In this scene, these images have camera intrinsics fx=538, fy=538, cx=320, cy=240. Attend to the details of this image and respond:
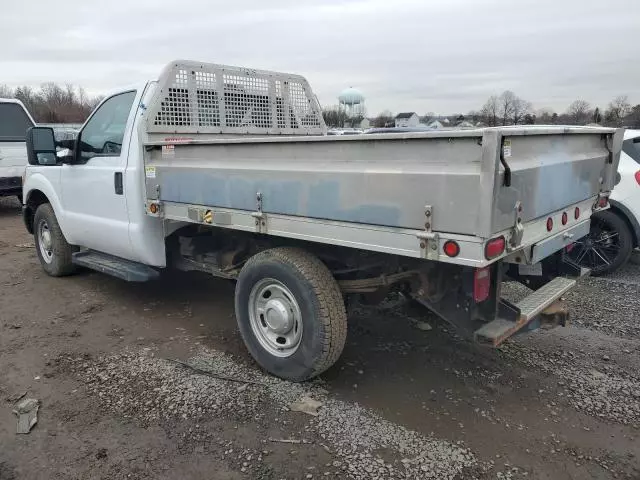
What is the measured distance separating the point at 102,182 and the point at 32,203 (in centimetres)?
224

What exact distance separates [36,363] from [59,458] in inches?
56.6

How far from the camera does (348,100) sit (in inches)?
2355

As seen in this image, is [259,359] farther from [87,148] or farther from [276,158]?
[87,148]

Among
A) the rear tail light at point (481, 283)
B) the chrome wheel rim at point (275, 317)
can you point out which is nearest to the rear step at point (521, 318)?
the rear tail light at point (481, 283)

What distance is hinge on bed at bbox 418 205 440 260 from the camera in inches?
109

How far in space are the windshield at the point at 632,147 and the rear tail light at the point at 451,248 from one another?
4790 mm

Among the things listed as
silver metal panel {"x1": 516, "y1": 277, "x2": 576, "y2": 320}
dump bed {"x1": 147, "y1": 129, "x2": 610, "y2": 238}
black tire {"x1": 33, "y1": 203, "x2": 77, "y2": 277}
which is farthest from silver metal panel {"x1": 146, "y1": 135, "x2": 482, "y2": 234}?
black tire {"x1": 33, "y1": 203, "x2": 77, "y2": 277}

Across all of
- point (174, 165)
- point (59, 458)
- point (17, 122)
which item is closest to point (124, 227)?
point (174, 165)

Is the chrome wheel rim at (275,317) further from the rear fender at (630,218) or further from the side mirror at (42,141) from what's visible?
the rear fender at (630,218)

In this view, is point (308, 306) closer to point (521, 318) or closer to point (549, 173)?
point (521, 318)

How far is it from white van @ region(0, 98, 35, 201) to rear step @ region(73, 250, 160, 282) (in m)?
6.83

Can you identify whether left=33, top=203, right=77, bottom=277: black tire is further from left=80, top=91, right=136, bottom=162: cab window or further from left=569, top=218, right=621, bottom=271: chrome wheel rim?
left=569, top=218, right=621, bottom=271: chrome wheel rim

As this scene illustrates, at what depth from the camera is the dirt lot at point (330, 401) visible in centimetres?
293

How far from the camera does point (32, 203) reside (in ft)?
22.0
